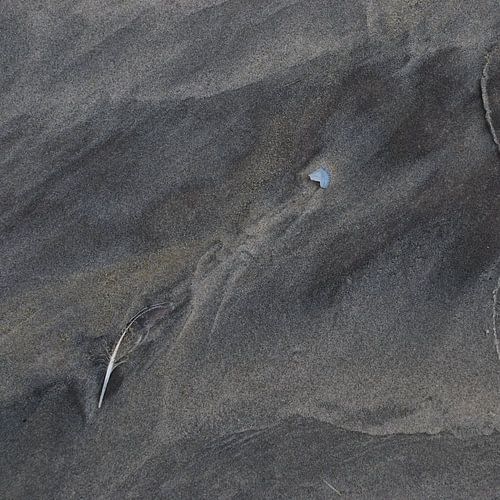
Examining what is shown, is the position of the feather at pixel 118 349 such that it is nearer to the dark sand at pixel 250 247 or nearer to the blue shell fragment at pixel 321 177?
the dark sand at pixel 250 247

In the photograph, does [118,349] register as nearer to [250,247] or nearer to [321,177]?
[250,247]

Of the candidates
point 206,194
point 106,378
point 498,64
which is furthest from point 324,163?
point 106,378

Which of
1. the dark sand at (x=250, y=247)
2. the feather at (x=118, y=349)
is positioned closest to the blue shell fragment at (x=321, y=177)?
the dark sand at (x=250, y=247)

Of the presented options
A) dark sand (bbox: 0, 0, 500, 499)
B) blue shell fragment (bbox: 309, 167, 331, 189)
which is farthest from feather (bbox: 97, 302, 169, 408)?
blue shell fragment (bbox: 309, 167, 331, 189)

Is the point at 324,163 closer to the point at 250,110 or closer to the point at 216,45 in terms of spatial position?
the point at 250,110

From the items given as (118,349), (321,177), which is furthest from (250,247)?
(118,349)
